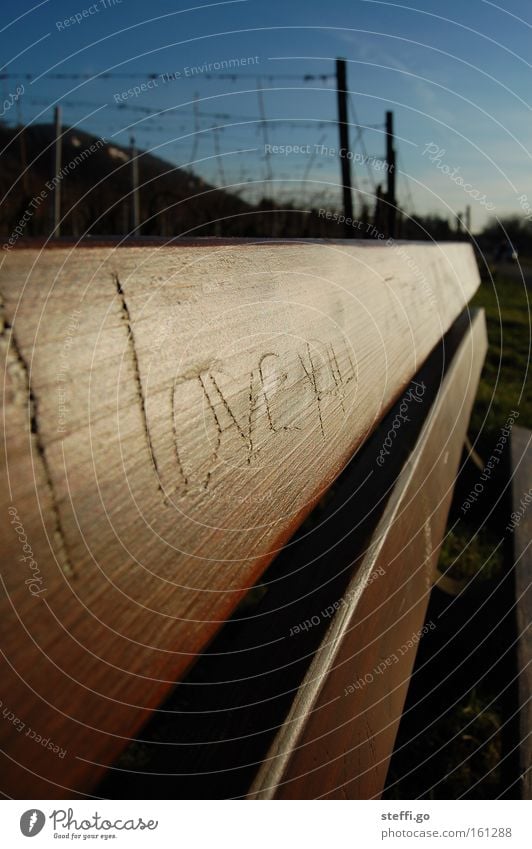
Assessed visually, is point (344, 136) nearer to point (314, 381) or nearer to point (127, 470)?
point (314, 381)

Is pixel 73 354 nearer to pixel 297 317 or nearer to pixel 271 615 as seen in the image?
pixel 297 317

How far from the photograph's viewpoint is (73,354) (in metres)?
0.44

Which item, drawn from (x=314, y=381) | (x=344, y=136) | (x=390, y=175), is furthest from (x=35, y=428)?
(x=390, y=175)

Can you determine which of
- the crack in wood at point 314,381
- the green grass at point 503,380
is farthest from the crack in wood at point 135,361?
the green grass at point 503,380

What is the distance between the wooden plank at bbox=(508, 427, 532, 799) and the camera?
49.2 inches

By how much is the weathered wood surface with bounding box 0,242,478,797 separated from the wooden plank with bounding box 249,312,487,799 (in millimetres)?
164

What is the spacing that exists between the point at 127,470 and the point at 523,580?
1560mm

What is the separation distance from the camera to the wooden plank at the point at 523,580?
125 cm

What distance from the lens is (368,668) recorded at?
3.15 feet

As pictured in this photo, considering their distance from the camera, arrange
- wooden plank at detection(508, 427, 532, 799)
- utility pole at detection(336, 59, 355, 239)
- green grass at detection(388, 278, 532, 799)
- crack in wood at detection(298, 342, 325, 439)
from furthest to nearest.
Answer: utility pole at detection(336, 59, 355, 239)
green grass at detection(388, 278, 532, 799)
wooden plank at detection(508, 427, 532, 799)
crack in wood at detection(298, 342, 325, 439)

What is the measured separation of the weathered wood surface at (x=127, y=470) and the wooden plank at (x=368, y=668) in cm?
16

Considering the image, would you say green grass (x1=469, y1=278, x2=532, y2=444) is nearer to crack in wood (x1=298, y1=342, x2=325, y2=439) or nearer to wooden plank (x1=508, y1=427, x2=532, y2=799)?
wooden plank (x1=508, y1=427, x2=532, y2=799)

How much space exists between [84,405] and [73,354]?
0.03 metres

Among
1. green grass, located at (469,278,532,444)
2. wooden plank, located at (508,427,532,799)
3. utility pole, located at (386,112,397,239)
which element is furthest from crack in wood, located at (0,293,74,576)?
utility pole, located at (386,112,397,239)
